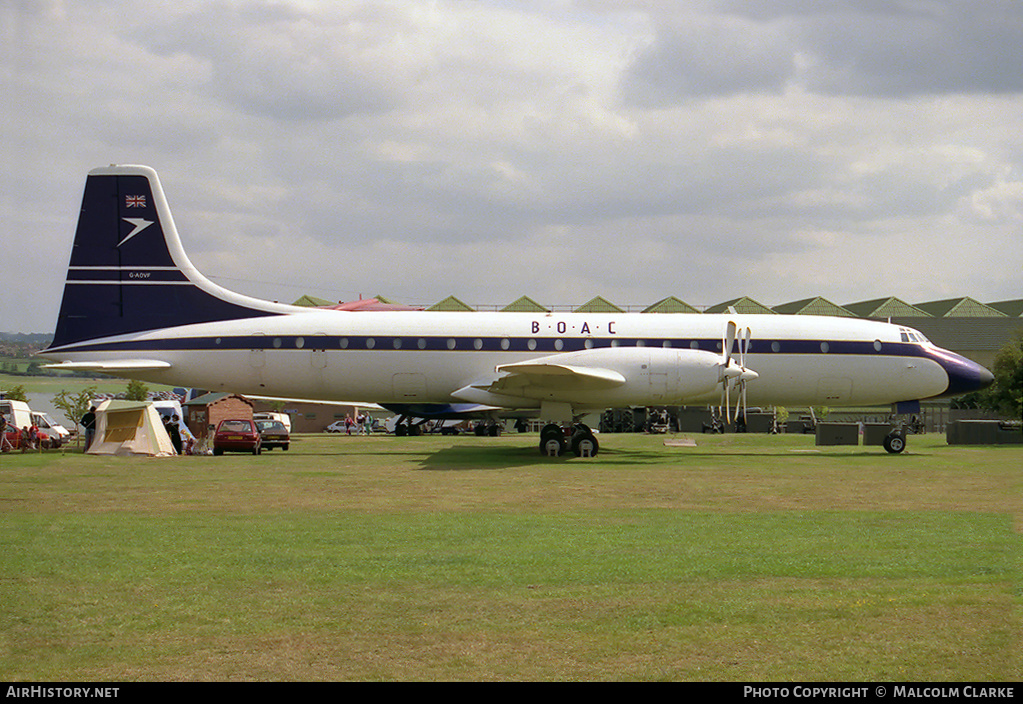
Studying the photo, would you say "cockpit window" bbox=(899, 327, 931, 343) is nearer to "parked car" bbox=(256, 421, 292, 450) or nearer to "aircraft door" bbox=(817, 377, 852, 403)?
"aircraft door" bbox=(817, 377, 852, 403)

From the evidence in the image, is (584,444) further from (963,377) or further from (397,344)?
(963,377)

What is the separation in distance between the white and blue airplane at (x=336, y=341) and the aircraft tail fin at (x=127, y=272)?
0.03 metres

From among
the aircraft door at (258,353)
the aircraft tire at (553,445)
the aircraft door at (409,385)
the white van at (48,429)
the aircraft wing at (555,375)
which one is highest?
the aircraft door at (258,353)

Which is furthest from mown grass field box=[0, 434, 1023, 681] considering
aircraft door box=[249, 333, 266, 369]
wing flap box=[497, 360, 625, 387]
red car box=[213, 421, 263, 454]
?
red car box=[213, 421, 263, 454]

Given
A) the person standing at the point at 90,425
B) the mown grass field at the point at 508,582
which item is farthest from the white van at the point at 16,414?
the mown grass field at the point at 508,582

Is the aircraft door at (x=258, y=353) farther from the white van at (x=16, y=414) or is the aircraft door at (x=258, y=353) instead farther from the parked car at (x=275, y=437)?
the white van at (x=16, y=414)

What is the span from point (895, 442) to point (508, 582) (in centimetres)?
2521

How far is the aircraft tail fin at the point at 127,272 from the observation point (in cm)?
2905

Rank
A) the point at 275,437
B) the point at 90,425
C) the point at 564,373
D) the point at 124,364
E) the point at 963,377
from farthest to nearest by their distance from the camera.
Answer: the point at 275,437, the point at 90,425, the point at 963,377, the point at 124,364, the point at 564,373

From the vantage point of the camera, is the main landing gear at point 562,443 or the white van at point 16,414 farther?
the white van at point 16,414

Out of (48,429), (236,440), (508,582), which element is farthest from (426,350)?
(48,429)

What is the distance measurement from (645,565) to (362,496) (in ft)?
27.9

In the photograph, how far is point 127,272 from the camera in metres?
29.2

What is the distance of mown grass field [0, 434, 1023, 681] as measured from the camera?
6.93m
